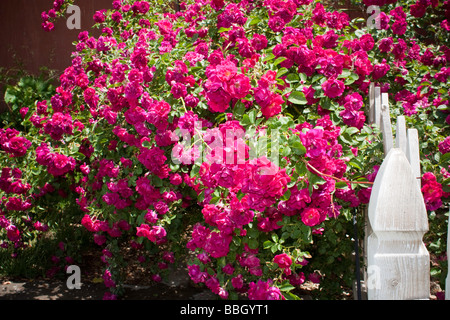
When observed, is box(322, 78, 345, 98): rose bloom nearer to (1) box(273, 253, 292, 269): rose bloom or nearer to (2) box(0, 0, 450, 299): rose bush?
(2) box(0, 0, 450, 299): rose bush

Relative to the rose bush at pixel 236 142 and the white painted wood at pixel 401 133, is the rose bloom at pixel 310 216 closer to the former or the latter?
the rose bush at pixel 236 142

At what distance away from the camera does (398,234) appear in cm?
131

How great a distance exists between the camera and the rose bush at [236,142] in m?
1.68

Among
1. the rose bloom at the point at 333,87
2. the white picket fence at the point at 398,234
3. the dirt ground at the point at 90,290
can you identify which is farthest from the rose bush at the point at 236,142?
the white picket fence at the point at 398,234

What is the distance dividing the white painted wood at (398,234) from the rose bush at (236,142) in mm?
289

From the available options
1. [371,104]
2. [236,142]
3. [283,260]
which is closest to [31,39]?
[371,104]

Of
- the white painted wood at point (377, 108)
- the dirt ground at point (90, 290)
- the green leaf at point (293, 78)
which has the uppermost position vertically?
the green leaf at point (293, 78)

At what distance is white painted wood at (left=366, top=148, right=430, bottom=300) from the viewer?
Result: 1.30 meters

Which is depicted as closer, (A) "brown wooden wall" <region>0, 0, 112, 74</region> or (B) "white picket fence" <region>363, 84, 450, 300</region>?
(B) "white picket fence" <region>363, 84, 450, 300</region>

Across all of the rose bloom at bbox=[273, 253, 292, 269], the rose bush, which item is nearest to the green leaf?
the rose bush

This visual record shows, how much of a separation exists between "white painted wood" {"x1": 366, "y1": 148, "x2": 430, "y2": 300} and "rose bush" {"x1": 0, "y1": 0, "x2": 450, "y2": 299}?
0.95ft

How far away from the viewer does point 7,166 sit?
2963 millimetres

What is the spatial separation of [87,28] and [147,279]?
12.9 feet
